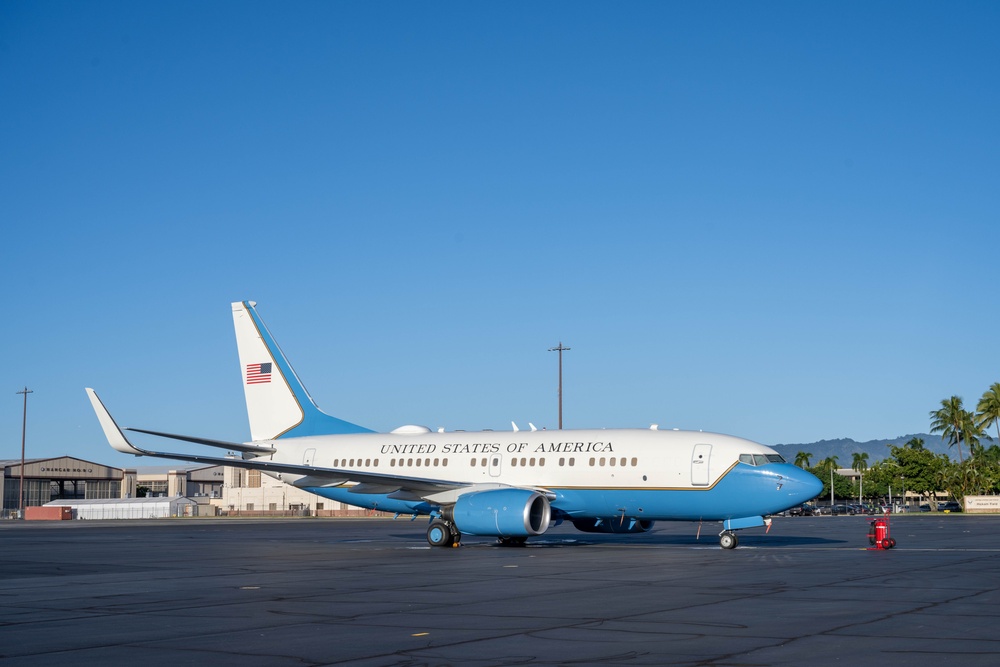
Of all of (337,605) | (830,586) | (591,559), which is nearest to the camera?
(337,605)

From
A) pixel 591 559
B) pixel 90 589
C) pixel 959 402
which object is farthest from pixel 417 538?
pixel 959 402

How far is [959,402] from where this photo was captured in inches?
5094

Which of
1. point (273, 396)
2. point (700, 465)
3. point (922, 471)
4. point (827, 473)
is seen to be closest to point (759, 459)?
point (700, 465)

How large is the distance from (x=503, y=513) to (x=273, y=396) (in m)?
13.6

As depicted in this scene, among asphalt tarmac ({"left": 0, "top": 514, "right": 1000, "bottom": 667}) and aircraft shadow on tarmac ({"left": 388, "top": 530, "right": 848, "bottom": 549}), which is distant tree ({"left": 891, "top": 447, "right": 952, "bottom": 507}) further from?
asphalt tarmac ({"left": 0, "top": 514, "right": 1000, "bottom": 667})

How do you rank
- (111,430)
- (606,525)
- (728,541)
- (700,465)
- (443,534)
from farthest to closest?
(606,525) → (443,534) → (111,430) → (700,465) → (728,541)

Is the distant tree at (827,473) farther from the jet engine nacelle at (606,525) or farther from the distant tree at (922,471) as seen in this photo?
the jet engine nacelle at (606,525)

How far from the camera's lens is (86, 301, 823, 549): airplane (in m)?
30.7

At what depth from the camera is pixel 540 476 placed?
33469 mm

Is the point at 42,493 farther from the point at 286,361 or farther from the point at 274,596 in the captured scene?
the point at 274,596

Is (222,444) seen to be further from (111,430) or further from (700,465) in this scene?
(700,465)

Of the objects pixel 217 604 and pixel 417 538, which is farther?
pixel 417 538

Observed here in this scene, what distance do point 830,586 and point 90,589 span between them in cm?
1304

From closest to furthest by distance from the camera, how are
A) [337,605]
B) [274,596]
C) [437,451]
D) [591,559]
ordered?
[337,605], [274,596], [591,559], [437,451]
